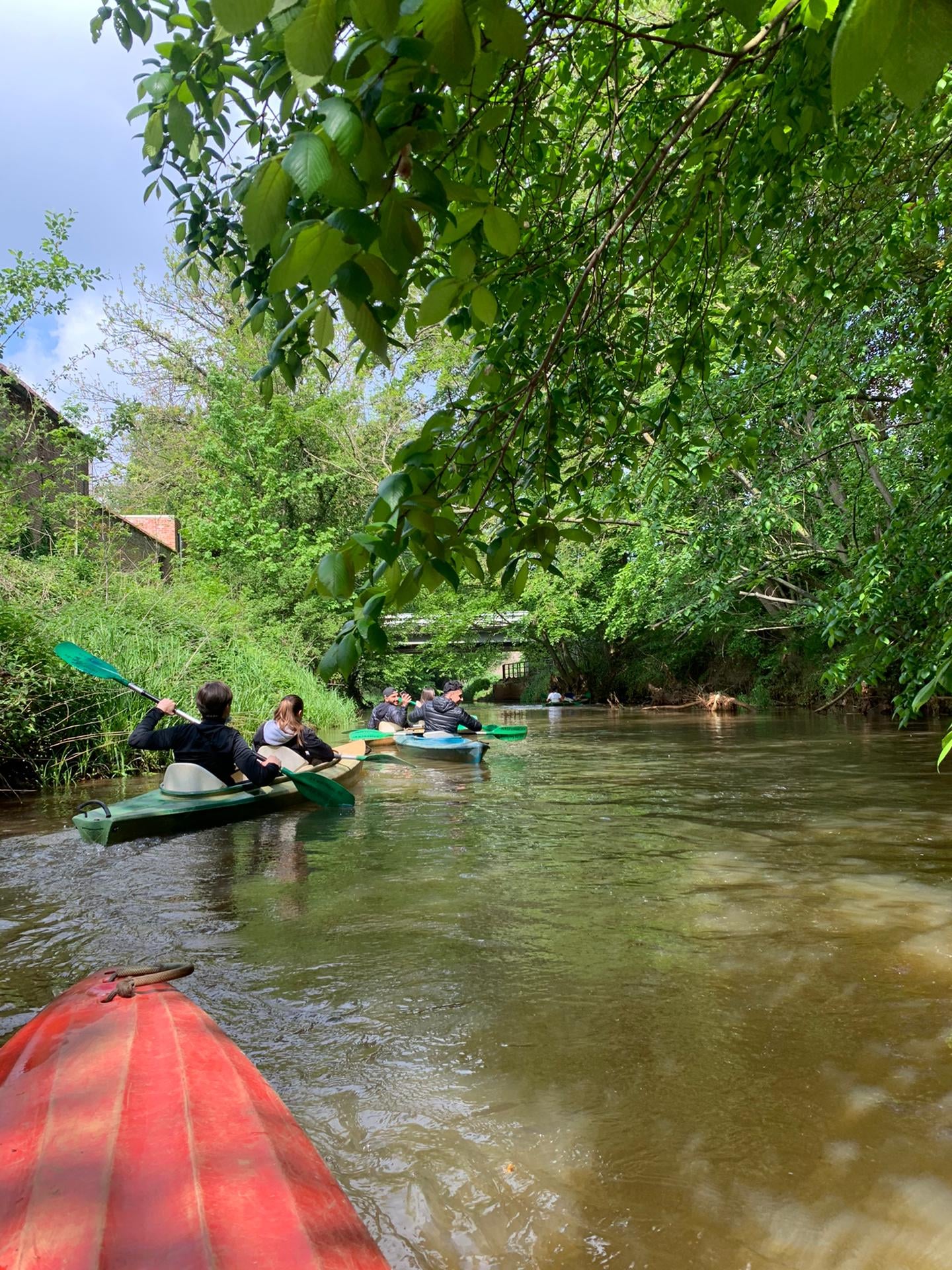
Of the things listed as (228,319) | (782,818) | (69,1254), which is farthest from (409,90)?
(228,319)

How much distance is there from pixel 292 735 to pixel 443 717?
4517 millimetres

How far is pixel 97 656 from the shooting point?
9273 millimetres

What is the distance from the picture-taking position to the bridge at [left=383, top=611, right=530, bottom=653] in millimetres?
23453

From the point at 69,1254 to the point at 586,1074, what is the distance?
5.97 ft

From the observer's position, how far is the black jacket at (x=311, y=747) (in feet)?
28.3

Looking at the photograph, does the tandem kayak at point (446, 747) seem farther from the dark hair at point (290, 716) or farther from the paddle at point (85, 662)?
the paddle at point (85, 662)

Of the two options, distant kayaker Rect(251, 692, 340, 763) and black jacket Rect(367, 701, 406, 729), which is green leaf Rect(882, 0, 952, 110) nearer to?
distant kayaker Rect(251, 692, 340, 763)

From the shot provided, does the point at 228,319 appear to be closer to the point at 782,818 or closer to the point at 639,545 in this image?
the point at 639,545

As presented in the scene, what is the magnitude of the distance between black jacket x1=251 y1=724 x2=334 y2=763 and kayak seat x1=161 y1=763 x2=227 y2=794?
161cm

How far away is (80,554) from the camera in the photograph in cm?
1325

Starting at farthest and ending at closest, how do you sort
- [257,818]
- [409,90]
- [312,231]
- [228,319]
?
[228,319] → [257,818] → [409,90] → [312,231]

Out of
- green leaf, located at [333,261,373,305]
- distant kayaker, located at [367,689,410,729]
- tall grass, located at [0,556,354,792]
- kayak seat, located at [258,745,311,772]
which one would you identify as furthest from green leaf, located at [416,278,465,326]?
distant kayaker, located at [367,689,410,729]

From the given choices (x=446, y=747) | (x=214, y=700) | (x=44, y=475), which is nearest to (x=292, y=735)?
(x=214, y=700)

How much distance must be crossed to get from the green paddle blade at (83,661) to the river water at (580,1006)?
4.39 feet
